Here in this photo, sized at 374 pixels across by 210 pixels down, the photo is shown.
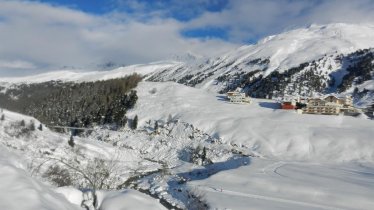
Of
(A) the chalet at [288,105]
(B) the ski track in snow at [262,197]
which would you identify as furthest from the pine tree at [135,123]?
(B) the ski track in snow at [262,197]

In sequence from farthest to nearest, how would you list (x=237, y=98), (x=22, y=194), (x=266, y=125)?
(x=237, y=98) < (x=266, y=125) < (x=22, y=194)

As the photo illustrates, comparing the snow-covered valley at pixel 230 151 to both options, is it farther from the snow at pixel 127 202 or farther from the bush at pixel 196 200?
the snow at pixel 127 202

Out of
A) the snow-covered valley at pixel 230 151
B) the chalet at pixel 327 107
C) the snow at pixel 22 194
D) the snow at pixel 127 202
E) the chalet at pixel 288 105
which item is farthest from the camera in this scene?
the chalet at pixel 288 105

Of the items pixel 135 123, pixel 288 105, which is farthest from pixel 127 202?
pixel 288 105

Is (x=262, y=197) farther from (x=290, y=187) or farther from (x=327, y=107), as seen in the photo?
(x=327, y=107)

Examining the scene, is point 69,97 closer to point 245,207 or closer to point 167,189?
point 167,189

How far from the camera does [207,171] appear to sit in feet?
262

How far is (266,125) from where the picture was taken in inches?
4097

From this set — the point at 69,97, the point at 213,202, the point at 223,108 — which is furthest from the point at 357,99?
the point at 213,202

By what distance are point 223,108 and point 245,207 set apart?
75.5 meters

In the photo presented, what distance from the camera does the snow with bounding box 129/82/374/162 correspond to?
89.4 metres

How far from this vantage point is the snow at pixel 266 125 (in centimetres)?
8938

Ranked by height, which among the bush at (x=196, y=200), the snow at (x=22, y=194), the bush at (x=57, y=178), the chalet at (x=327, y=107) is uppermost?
the snow at (x=22, y=194)

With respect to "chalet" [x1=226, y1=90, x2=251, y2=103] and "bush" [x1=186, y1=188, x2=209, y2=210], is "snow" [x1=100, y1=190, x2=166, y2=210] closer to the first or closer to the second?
"bush" [x1=186, y1=188, x2=209, y2=210]
